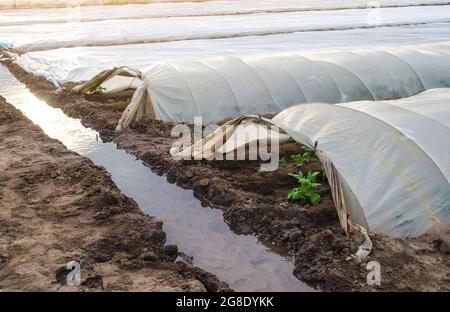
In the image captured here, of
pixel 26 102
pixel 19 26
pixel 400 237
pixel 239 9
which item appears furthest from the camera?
pixel 239 9

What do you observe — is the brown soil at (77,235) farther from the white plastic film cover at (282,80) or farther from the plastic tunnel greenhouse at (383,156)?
the white plastic film cover at (282,80)

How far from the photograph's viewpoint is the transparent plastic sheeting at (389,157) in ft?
23.3

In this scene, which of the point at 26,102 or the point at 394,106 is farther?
the point at 26,102

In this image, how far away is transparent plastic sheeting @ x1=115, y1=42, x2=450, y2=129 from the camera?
12688 mm

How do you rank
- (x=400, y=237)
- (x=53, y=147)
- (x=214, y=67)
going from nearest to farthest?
(x=400, y=237), (x=53, y=147), (x=214, y=67)

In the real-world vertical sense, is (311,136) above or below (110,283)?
above

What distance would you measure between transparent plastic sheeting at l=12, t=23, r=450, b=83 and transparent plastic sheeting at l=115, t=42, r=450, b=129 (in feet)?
11.4

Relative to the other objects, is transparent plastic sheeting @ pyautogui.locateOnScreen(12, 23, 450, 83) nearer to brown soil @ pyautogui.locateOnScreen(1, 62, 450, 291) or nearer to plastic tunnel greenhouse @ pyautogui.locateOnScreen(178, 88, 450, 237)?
brown soil @ pyautogui.locateOnScreen(1, 62, 450, 291)

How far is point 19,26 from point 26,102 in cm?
1582

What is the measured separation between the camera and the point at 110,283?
5.94 m

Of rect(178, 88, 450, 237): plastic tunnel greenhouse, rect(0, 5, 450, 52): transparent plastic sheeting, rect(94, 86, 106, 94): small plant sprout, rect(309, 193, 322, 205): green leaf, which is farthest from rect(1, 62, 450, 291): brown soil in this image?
rect(0, 5, 450, 52): transparent plastic sheeting

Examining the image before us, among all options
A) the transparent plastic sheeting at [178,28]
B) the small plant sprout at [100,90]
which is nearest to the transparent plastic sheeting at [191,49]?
the small plant sprout at [100,90]

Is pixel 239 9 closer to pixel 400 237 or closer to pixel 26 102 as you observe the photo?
pixel 26 102
